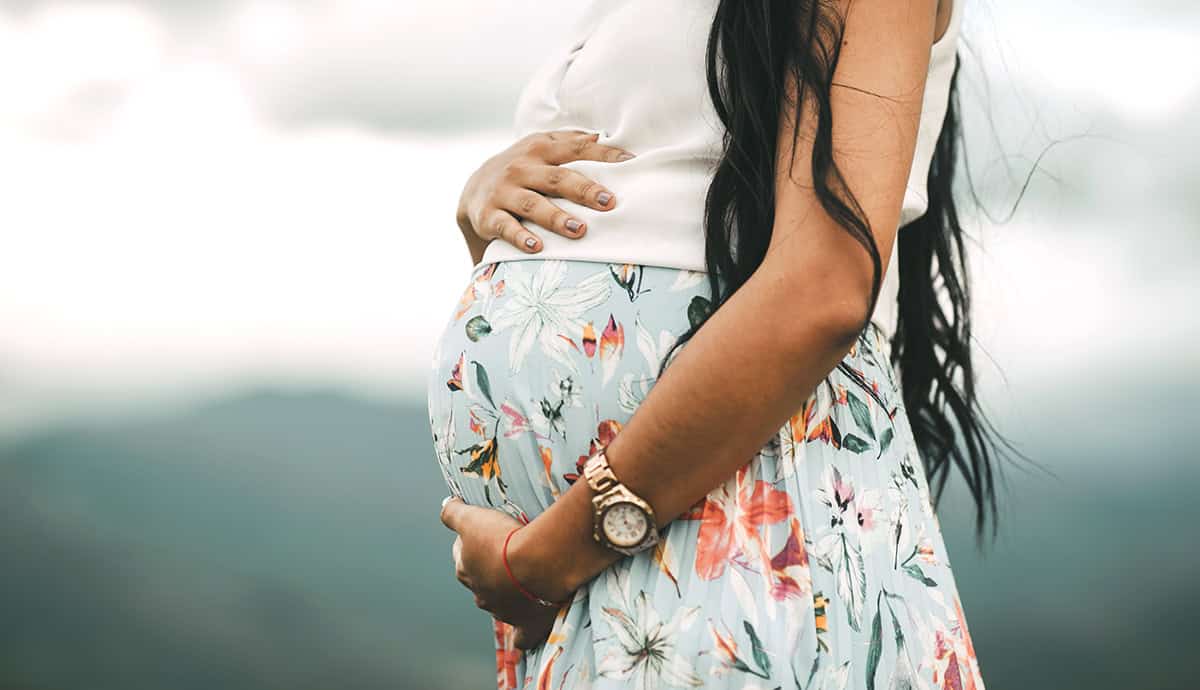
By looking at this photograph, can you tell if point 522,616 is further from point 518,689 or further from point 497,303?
point 497,303

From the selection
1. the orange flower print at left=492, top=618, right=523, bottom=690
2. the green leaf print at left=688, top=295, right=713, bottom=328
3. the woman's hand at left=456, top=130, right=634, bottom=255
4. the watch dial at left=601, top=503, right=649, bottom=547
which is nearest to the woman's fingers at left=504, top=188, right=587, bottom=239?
the woman's hand at left=456, top=130, right=634, bottom=255

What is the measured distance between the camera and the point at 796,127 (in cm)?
71

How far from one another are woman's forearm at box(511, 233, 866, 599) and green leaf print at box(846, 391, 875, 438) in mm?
86

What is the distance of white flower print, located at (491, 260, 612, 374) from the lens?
0.79 metres

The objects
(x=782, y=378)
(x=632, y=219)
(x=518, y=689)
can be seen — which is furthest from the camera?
(x=518, y=689)

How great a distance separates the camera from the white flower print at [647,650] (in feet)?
2.28

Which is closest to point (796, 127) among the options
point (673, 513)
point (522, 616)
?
point (673, 513)

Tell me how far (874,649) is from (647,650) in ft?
0.51

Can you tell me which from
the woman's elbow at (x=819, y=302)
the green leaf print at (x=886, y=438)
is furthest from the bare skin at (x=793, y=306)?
the green leaf print at (x=886, y=438)

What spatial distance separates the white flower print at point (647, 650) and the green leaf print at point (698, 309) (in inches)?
7.6

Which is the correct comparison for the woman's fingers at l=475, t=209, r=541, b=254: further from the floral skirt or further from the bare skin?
the bare skin

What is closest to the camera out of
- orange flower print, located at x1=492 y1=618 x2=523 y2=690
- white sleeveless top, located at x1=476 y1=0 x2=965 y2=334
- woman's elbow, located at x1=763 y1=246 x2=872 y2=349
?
woman's elbow, located at x1=763 y1=246 x2=872 y2=349

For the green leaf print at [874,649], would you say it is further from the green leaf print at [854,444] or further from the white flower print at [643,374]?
the white flower print at [643,374]

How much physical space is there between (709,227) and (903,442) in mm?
252
